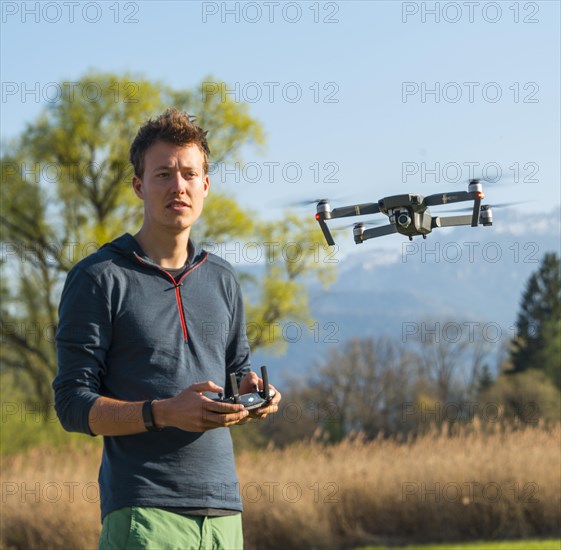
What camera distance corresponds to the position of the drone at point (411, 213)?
277 cm

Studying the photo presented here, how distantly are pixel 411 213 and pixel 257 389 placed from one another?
2.09 feet

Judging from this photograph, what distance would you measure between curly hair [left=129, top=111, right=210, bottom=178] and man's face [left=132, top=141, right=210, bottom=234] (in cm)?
2

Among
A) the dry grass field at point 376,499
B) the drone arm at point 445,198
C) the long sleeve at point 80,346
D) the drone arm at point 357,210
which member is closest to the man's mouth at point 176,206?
the long sleeve at point 80,346

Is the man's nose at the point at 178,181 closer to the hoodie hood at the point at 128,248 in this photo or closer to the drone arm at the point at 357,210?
the hoodie hood at the point at 128,248

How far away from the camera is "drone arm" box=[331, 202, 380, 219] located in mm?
2918

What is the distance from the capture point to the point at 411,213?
2842 millimetres

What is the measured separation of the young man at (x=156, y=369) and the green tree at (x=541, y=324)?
45785 mm

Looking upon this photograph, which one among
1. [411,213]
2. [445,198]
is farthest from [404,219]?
[445,198]

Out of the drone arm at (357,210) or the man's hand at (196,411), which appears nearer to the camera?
the man's hand at (196,411)

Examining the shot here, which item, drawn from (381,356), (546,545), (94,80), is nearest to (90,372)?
(546,545)

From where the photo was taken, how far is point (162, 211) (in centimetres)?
284

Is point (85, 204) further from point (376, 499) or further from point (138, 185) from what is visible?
point (138, 185)

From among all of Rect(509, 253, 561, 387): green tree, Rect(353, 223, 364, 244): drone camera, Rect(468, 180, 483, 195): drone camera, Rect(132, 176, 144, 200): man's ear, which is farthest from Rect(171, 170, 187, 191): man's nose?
Rect(509, 253, 561, 387): green tree

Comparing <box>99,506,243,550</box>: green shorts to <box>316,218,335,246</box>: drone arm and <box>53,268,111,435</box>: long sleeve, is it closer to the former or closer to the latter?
<box>53,268,111,435</box>: long sleeve
